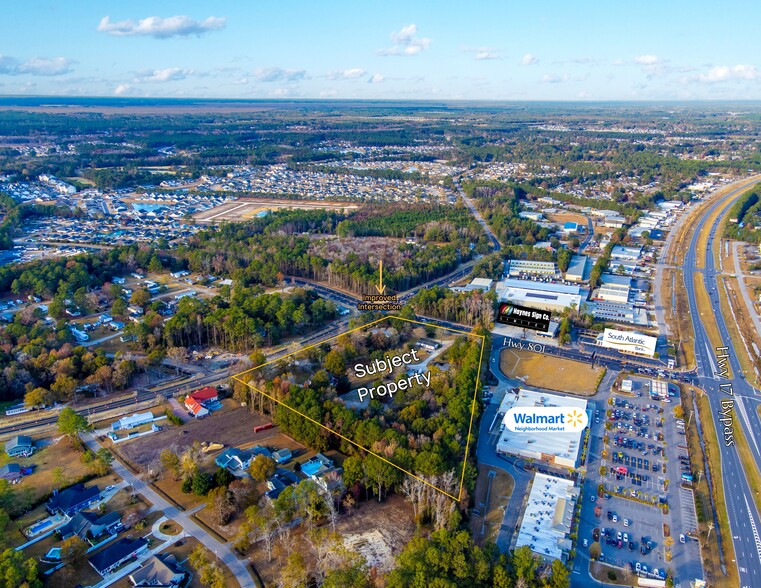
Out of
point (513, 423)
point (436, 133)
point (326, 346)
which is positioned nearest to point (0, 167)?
point (326, 346)

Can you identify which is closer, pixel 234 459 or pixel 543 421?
pixel 234 459

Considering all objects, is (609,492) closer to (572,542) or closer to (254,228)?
(572,542)

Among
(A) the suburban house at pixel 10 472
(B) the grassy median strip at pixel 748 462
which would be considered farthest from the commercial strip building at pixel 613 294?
(A) the suburban house at pixel 10 472

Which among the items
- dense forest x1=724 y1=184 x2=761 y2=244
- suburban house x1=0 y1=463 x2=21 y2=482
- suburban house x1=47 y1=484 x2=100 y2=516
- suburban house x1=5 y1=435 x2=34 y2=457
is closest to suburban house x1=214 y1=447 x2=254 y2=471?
suburban house x1=47 y1=484 x2=100 y2=516

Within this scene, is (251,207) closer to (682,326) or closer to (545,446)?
(682,326)

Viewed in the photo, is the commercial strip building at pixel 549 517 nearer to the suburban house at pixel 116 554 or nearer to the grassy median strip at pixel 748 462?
the grassy median strip at pixel 748 462

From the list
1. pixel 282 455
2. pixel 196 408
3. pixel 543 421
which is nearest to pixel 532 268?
pixel 543 421
